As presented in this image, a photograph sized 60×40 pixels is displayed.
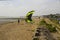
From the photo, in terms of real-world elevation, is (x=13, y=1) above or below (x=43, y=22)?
above

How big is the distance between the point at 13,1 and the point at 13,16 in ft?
0.90

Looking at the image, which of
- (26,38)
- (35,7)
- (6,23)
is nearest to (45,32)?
(26,38)

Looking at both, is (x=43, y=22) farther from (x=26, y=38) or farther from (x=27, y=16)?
(x=26, y=38)

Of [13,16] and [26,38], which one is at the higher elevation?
[13,16]

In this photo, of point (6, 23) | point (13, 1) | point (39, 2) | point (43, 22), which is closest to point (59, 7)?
point (39, 2)

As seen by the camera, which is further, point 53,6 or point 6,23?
point 53,6

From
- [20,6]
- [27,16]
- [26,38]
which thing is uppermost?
[20,6]

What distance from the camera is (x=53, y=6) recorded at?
2393mm

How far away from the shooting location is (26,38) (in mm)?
1536

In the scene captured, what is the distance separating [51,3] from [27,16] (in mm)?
503

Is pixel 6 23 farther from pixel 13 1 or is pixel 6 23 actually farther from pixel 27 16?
pixel 13 1

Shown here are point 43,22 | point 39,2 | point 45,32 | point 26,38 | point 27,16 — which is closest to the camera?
point 26,38

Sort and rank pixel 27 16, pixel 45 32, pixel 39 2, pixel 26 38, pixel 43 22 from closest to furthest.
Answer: pixel 26 38, pixel 45 32, pixel 43 22, pixel 27 16, pixel 39 2

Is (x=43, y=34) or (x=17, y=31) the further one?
(x=17, y=31)
